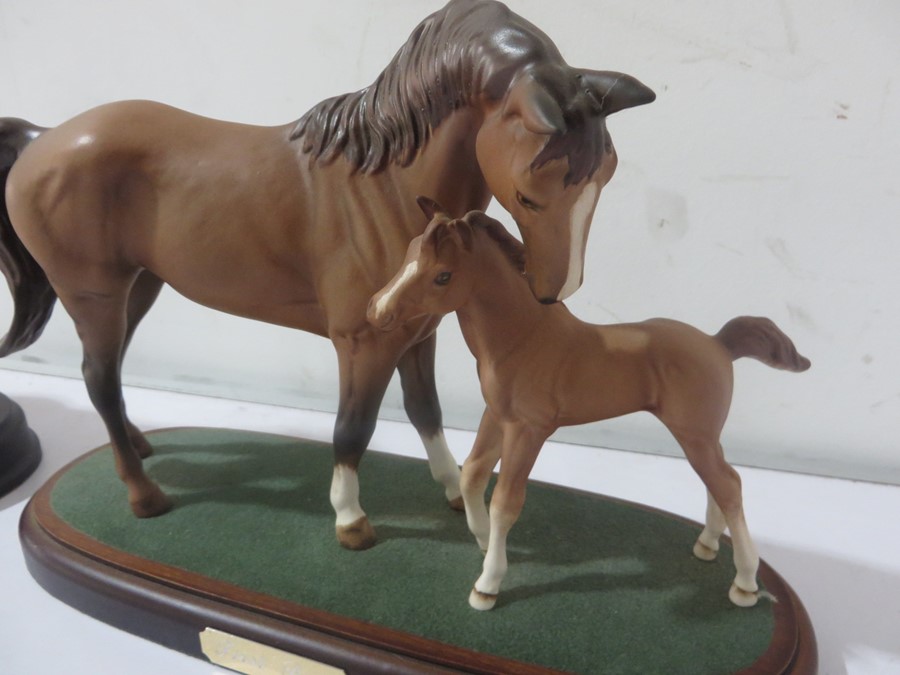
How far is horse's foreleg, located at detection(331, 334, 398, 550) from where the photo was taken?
0.84m

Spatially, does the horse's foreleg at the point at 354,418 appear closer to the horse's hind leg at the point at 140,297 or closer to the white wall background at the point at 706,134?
the horse's hind leg at the point at 140,297

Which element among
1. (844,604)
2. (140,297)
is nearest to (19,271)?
(140,297)

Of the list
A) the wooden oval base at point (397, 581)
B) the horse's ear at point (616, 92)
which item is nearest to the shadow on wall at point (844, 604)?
the wooden oval base at point (397, 581)

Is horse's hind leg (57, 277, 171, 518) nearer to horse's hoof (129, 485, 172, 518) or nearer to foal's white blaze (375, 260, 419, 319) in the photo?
horse's hoof (129, 485, 172, 518)

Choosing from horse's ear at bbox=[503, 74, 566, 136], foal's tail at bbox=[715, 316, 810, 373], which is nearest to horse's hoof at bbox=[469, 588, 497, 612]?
foal's tail at bbox=[715, 316, 810, 373]

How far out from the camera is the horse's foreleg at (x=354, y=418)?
2.76 ft

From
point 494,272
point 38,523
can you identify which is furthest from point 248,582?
point 494,272

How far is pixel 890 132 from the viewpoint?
1.16m

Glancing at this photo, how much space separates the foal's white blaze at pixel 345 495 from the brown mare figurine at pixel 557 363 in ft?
0.68

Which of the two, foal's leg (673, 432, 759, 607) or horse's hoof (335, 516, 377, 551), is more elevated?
foal's leg (673, 432, 759, 607)

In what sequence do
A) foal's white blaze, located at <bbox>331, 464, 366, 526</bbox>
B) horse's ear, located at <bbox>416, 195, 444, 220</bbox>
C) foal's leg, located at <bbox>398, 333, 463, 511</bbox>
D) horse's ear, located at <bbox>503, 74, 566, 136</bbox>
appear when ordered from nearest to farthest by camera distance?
horse's ear, located at <bbox>503, 74, 566, 136</bbox> < horse's ear, located at <bbox>416, 195, 444, 220</bbox> < foal's white blaze, located at <bbox>331, 464, 366, 526</bbox> < foal's leg, located at <bbox>398, 333, 463, 511</bbox>

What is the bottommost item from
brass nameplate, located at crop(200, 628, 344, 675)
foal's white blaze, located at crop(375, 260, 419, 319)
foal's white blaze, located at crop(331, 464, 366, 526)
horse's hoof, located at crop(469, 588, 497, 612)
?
brass nameplate, located at crop(200, 628, 344, 675)

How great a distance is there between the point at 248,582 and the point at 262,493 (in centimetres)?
22

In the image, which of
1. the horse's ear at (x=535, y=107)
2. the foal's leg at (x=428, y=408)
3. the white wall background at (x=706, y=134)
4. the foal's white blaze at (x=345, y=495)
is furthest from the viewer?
the white wall background at (x=706, y=134)
